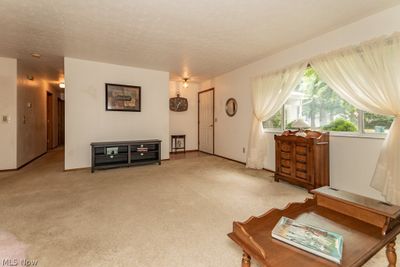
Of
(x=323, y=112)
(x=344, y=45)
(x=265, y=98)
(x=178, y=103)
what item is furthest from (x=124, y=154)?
(x=344, y=45)

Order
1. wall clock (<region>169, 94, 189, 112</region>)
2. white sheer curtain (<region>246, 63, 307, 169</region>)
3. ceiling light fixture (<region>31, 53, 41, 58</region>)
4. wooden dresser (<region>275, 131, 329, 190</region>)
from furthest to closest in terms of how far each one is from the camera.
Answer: wall clock (<region>169, 94, 189, 112</region>)
ceiling light fixture (<region>31, 53, 41, 58</region>)
white sheer curtain (<region>246, 63, 307, 169</region>)
wooden dresser (<region>275, 131, 329, 190</region>)

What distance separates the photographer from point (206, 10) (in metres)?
2.50

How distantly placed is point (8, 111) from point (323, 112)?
6321 mm

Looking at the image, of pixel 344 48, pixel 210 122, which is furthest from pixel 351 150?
pixel 210 122

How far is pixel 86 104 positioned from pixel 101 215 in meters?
3.12

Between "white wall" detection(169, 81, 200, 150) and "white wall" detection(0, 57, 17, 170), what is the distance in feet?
12.7

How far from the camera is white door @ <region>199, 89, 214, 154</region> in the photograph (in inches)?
252

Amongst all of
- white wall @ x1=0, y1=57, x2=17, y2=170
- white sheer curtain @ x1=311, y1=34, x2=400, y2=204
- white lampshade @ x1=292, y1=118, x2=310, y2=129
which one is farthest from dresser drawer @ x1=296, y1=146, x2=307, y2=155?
white wall @ x1=0, y1=57, x2=17, y2=170

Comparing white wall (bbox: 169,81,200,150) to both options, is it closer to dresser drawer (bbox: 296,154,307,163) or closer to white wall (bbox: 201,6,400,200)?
white wall (bbox: 201,6,400,200)

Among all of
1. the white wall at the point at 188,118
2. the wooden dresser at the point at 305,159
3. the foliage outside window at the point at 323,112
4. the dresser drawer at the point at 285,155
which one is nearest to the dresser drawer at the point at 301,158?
the wooden dresser at the point at 305,159

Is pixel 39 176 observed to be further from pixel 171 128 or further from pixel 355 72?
pixel 355 72

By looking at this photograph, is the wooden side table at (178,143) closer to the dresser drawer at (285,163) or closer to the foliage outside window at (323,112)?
the foliage outside window at (323,112)

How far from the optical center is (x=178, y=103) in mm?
6707

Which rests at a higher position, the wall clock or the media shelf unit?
the wall clock
